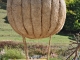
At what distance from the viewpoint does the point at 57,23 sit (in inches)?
70.3

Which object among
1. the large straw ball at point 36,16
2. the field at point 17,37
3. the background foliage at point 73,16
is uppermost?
the large straw ball at point 36,16

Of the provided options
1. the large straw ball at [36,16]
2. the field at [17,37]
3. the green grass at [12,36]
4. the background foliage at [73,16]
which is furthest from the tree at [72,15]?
the large straw ball at [36,16]

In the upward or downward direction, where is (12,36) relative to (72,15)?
downward

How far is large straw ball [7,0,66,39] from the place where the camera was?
171 cm

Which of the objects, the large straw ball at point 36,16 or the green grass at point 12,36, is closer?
the large straw ball at point 36,16

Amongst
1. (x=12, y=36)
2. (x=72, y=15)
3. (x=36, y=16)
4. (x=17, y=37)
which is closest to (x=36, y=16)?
(x=36, y=16)

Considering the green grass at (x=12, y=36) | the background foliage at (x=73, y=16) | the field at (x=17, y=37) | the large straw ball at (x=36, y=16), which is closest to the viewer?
the large straw ball at (x=36, y=16)

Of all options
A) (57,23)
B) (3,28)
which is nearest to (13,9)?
(57,23)

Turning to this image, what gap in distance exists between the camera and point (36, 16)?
67.6 inches

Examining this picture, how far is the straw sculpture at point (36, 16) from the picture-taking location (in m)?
1.71

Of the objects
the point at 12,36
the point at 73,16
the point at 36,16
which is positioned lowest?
the point at 12,36

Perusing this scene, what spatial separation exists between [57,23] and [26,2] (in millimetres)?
240

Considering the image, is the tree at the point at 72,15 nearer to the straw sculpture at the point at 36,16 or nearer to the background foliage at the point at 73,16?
the background foliage at the point at 73,16

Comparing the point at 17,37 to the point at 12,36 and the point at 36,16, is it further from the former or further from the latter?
the point at 36,16
